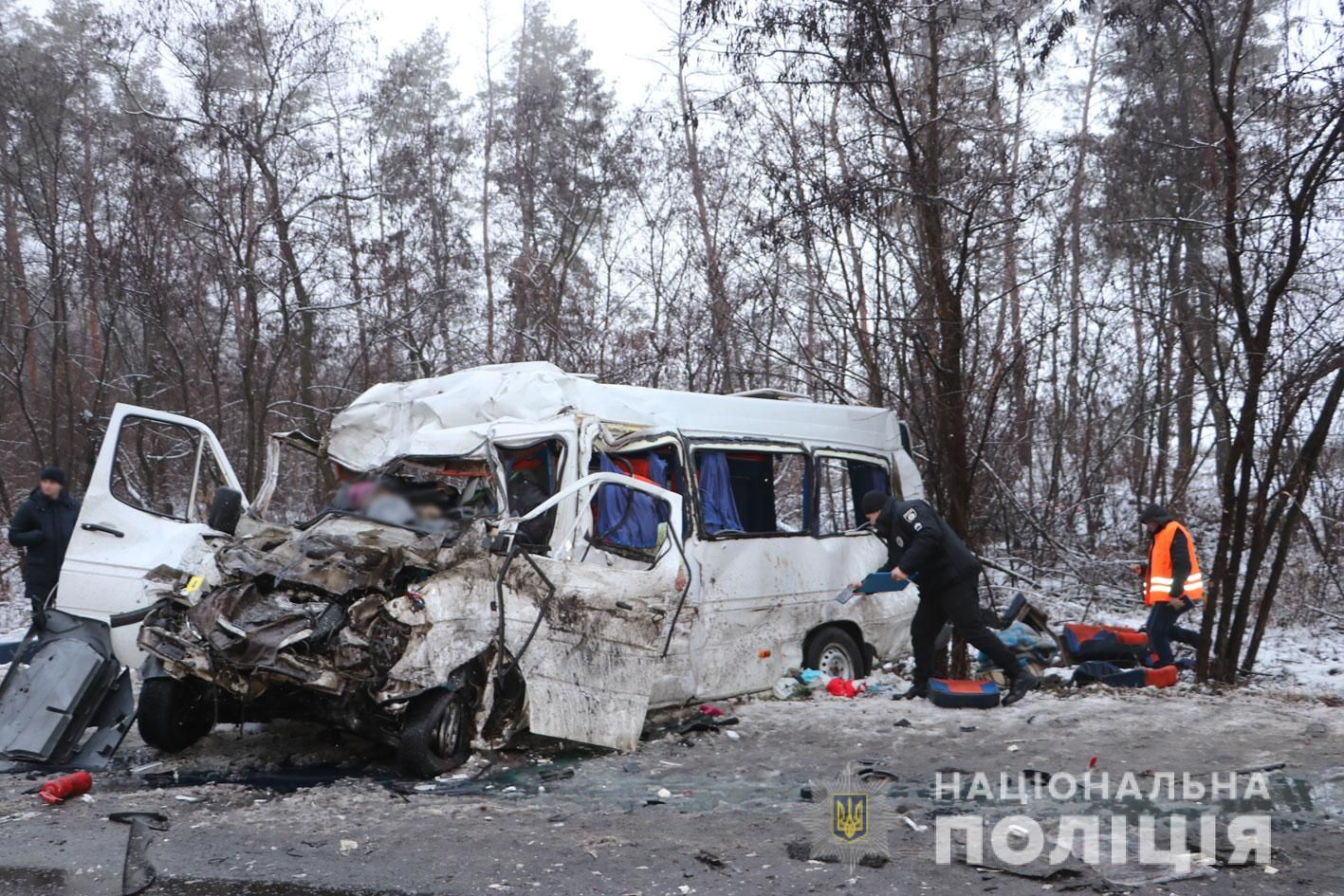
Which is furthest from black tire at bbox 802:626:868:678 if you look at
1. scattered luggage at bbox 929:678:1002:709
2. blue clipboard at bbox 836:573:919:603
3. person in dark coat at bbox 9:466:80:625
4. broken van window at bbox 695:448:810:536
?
person in dark coat at bbox 9:466:80:625

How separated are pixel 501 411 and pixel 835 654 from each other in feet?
10.8

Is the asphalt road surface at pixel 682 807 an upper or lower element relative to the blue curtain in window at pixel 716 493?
lower

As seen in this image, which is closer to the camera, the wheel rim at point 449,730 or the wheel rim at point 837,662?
the wheel rim at point 449,730

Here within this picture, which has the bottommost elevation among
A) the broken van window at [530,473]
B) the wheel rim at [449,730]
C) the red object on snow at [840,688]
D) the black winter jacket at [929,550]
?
the red object on snow at [840,688]

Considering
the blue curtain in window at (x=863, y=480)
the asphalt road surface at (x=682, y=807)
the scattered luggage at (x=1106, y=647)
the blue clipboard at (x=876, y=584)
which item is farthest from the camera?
the blue curtain in window at (x=863, y=480)

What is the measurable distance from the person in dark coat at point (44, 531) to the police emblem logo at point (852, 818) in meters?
6.37

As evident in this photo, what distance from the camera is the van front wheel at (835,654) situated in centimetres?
812

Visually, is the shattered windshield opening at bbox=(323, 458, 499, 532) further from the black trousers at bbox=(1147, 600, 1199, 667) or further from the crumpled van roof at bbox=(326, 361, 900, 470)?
the black trousers at bbox=(1147, 600, 1199, 667)

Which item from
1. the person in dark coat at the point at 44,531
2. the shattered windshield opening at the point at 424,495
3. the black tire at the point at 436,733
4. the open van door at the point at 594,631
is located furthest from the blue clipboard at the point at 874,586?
the person in dark coat at the point at 44,531

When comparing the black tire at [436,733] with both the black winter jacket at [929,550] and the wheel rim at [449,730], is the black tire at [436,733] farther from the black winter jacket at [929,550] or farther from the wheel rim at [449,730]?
the black winter jacket at [929,550]

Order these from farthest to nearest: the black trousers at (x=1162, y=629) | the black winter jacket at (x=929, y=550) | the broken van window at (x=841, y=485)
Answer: the black trousers at (x=1162, y=629), the broken van window at (x=841, y=485), the black winter jacket at (x=929, y=550)

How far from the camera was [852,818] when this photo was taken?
196 inches

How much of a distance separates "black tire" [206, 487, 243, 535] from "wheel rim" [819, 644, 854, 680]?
4.29 m

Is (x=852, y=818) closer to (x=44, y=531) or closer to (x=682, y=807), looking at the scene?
(x=682, y=807)
